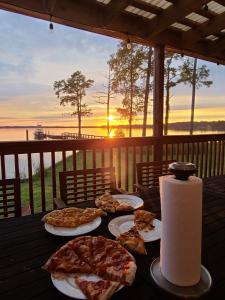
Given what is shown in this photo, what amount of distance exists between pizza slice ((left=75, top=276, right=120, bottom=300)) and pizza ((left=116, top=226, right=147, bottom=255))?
0.26 metres

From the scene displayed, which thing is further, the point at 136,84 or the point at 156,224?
the point at 136,84

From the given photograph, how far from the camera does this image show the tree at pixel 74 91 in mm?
16984

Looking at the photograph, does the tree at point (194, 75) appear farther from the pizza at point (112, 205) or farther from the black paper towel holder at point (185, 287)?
the black paper towel holder at point (185, 287)

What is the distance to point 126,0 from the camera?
118 inches

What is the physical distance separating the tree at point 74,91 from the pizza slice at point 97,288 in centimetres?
1684

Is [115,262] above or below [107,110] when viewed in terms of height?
below

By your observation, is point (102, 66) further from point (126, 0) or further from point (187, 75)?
point (126, 0)

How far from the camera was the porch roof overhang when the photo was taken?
288cm

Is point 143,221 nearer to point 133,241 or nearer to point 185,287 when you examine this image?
point 133,241

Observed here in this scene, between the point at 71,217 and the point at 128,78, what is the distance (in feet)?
42.2

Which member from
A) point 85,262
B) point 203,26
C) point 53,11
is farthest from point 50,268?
point 203,26

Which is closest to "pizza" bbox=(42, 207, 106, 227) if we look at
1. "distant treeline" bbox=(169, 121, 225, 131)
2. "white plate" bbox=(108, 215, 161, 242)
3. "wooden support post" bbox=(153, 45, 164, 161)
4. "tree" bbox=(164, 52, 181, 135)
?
"white plate" bbox=(108, 215, 161, 242)

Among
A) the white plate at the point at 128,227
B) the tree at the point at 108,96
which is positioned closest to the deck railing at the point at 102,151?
the white plate at the point at 128,227

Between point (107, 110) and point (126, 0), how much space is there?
12.7 metres
